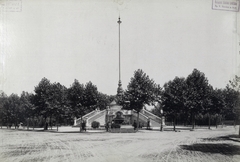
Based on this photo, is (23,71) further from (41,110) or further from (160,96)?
(160,96)

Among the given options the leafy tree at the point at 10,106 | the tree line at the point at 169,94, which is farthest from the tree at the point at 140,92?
the leafy tree at the point at 10,106

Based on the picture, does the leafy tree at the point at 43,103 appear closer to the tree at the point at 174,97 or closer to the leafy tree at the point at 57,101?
the leafy tree at the point at 57,101

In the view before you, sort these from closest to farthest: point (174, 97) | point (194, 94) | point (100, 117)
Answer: point (174, 97)
point (194, 94)
point (100, 117)

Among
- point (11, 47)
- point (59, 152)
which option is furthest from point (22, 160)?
point (11, 47)

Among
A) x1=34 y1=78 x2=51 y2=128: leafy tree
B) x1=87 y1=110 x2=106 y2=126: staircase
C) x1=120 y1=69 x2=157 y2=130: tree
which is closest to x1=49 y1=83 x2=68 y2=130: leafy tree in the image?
x1=34 y1=78 x2=51 y2=128: leafy tree

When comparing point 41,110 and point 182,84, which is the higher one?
point 182,84

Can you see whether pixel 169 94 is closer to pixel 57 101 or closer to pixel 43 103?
pixel 57 101

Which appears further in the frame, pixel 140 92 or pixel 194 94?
pixel 194 94

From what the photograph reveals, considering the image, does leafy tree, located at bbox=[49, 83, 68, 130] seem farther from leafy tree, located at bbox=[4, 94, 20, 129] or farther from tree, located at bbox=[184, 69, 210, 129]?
tree, located at bbox=[184, 69, 210, 129]

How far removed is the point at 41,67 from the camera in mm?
14320

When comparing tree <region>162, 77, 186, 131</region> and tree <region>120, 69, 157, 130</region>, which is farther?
tree <region>162, 77, 186, 131</region>

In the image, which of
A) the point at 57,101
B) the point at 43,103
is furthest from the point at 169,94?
the point at 43,103

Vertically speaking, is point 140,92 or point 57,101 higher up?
point 140,92

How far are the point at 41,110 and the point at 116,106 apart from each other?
12196mm
